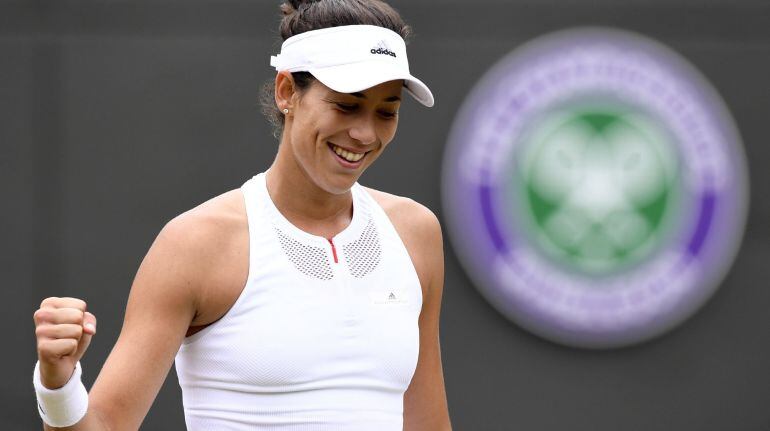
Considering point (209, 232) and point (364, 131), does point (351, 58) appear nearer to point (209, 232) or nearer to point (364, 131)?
point (364, 131)

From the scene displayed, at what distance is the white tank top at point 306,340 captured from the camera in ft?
6.33

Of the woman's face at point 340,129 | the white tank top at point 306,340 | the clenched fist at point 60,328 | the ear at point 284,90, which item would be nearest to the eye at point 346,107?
the woman's face at point 340,129

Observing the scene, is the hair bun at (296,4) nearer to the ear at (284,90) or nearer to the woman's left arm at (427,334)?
the ear at (284,90)

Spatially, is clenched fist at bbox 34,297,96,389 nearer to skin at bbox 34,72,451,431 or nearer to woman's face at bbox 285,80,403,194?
skin at bbox 34,72,451,431

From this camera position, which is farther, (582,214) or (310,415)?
(582,214)

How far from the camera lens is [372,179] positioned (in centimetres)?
360

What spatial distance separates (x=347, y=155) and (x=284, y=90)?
18cm

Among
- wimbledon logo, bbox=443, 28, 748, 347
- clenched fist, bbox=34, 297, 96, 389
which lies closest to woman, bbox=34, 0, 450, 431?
clenched fist, bbox=34, 297, 96, 389

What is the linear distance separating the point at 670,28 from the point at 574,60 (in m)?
0.30

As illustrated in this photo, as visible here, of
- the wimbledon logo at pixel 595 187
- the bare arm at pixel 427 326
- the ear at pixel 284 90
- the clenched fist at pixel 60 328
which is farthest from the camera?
the wimbledon logo at pixel 595 187

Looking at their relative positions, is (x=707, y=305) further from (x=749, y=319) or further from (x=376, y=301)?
(x=376, y=301)

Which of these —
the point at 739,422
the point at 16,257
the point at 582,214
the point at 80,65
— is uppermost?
the point at 80,65

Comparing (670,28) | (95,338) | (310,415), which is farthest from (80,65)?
(310,415)

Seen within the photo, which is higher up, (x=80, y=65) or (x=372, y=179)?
(x=80, y=65)
